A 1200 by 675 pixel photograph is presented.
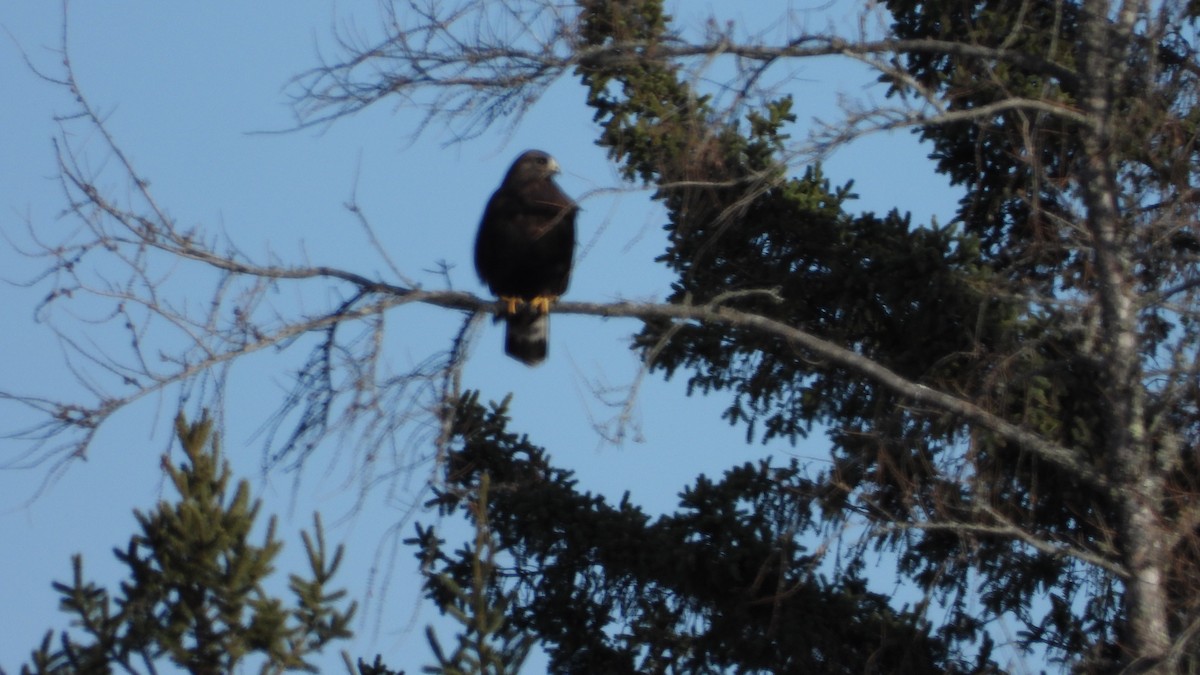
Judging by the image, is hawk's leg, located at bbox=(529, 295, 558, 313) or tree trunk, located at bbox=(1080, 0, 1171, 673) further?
hawk's leg, located at bbox=(529, 295, 558, 313)

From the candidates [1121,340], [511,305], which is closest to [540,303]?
[511,305]

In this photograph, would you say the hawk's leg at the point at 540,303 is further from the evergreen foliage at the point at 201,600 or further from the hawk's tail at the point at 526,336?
the evergreen foliage at the point at 201,600

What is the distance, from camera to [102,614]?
524cm

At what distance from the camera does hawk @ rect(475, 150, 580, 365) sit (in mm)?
8969

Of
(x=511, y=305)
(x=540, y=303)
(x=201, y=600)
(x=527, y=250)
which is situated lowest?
(x=201, y=600)

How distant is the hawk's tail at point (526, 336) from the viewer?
894 centimetres

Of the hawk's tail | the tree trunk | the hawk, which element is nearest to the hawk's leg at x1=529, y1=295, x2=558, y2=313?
the hawk

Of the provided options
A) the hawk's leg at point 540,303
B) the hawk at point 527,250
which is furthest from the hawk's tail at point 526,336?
the hawk's leg at point 540,303

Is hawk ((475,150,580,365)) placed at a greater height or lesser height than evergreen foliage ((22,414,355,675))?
greater

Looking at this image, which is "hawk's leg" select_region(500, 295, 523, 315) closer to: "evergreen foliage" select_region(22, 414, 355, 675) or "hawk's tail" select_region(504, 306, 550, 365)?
"hawk's tail" select_region(504, 306, 550, 365)

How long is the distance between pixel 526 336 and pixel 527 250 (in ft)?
1.49

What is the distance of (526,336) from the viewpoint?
8.99m

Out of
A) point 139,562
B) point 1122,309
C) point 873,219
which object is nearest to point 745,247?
point 873,219

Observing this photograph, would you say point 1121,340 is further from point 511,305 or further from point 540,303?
point 511,305
